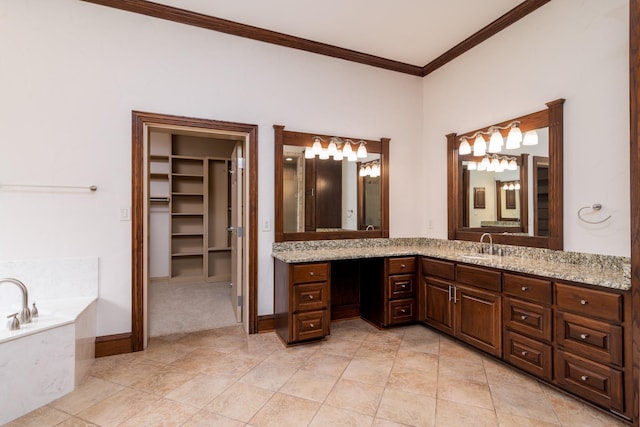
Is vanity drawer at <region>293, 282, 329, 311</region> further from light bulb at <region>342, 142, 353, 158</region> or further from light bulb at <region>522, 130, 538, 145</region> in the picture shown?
light bulb at <region>522, 130, 538, 145</region>

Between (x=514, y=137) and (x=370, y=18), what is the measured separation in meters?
1.74

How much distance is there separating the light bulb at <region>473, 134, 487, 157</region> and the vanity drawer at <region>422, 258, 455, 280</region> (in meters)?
1.22

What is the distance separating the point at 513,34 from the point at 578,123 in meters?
1.11

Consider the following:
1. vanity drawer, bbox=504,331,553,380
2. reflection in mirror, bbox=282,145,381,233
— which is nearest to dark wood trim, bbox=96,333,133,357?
reflection in mirror, bbox=282,145,381,233

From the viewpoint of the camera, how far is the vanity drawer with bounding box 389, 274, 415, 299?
3.25 m

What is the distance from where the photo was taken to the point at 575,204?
248cm

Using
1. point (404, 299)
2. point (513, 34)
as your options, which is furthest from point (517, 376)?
point (513, 34)

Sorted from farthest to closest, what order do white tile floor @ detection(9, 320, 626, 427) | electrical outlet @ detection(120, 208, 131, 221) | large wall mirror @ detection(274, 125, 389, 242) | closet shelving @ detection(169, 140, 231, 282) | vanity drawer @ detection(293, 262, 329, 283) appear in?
closet shelving @ detection(169, 140, 231, 282), large wall mirror @ detection(274, 125, 389, 242), vanity drawer @ detection(293, 262, 329, 283), electrical outlet @ detection(120, 208, 131, 221), white tile floor @ detection(9, 320, 626, 427)

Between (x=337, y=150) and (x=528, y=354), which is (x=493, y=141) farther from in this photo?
(x=528, y=354)

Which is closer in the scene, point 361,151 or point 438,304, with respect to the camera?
point 438,304

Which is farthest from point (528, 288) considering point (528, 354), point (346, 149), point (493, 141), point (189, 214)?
point (189, 214)

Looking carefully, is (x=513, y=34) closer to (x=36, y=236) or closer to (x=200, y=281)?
(x=36, y=236)

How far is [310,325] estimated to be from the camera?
290 cm

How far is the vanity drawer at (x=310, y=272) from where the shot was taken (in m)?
2.84
